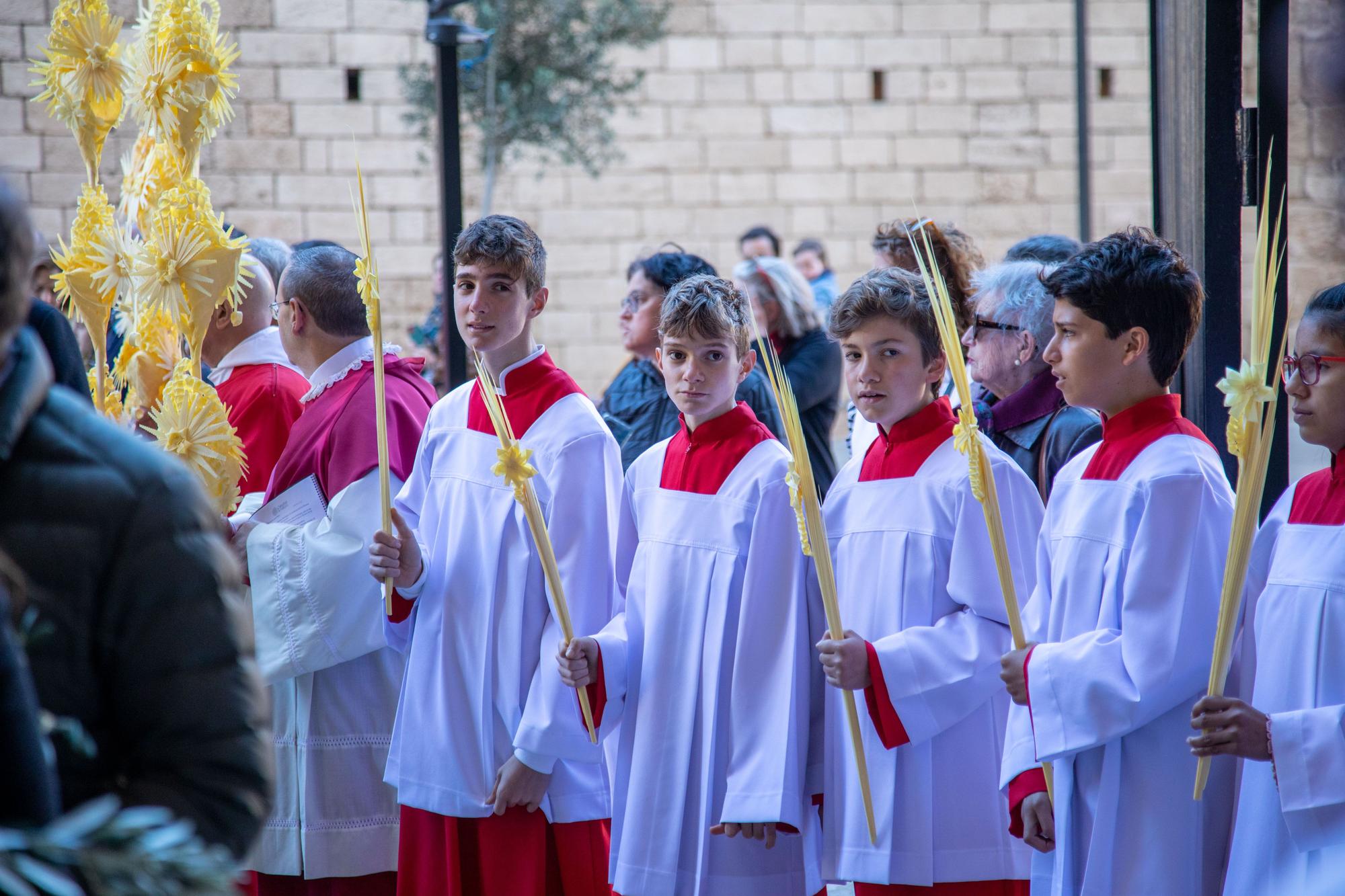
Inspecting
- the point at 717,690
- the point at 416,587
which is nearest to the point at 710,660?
the point at 717,690

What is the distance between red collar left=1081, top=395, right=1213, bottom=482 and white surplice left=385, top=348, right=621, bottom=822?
1139 mm

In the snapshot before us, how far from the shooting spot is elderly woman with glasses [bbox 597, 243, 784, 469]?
14.7 feet

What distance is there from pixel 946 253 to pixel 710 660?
1.55 meters

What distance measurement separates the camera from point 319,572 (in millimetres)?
3406

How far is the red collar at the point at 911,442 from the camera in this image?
2.94 meters

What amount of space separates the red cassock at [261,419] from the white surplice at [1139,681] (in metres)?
2.24

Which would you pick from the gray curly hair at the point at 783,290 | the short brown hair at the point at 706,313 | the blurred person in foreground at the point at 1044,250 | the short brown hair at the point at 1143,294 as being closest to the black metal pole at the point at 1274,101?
the blurred person in foreground at the point at 1044,250

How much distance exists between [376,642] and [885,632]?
4.39ft

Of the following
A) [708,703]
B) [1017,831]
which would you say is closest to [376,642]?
[708,703]

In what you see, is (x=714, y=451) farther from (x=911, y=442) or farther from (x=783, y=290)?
(x=783, y=290)

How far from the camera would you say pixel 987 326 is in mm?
3424

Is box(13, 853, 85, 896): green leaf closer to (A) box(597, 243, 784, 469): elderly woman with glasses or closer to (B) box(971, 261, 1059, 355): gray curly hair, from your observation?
(B) box(971, 261, 1059, 355): gray curly hair

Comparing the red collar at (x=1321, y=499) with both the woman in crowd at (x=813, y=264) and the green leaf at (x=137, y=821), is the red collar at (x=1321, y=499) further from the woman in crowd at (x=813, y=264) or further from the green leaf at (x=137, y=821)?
the woman in crowd at (x=813, y=264)

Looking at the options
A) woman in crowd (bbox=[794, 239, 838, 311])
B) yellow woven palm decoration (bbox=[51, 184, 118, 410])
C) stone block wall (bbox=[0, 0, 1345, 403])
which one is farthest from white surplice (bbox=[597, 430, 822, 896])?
stone block wall (bbox=[0, 0, 1345, 403])
